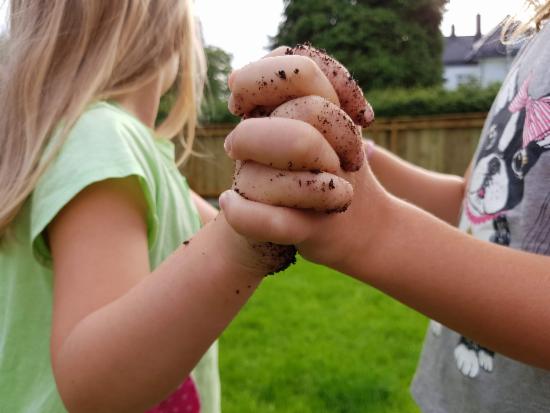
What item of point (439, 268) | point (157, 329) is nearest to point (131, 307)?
point (157, 329)

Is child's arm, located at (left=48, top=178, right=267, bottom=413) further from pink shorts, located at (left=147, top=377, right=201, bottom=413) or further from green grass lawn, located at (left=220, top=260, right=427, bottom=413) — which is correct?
green grass lawn, located at (left=220, top=260, right=427, bottom=413)

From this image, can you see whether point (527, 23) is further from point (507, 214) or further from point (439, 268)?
point (439, 268)

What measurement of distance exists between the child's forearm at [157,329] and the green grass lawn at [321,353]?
1.57 m

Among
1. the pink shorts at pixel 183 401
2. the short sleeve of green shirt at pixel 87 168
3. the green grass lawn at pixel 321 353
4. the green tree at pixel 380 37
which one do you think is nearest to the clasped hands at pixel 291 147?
the short sleeve of green shirt at pixel 87 168

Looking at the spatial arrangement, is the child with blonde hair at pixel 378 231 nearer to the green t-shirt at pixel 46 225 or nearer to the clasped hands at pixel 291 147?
the clasped hands at pixel 291 147

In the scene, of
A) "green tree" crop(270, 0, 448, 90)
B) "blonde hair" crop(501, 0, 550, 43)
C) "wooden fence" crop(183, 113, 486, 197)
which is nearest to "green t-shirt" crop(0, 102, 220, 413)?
"blonde hair" crop(501, 0, 550, 43)

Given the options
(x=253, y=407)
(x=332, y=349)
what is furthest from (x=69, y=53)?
(x=332, y=349)

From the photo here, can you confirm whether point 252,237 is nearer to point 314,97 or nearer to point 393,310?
point 314,97

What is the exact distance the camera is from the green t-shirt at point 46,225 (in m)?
0.74

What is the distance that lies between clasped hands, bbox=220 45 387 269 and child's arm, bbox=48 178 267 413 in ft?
0.22

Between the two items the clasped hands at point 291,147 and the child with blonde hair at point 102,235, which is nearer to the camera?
the clasped hands at point 291,147

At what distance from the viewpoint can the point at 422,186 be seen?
127cm

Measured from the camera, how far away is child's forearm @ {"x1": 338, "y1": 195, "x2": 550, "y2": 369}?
53 cm

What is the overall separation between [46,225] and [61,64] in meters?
0.31
